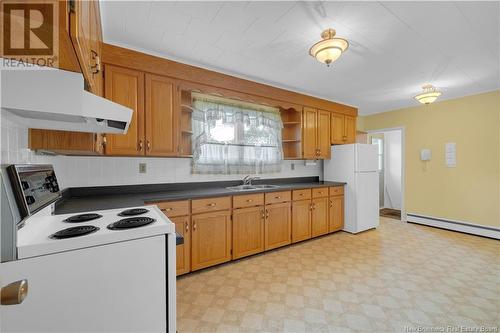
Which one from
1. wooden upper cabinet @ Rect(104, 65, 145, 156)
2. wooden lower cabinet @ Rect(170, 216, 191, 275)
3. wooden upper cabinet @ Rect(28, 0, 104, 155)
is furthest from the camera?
wooden lower cabinet @ Rect(170, 216, 191, 275)

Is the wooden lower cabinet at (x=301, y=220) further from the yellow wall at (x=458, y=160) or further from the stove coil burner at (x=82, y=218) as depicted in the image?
the yellow wall at (x=458, y=160)

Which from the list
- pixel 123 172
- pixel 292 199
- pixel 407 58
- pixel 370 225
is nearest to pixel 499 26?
pixel 407 58

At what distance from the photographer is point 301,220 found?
3264 millimetres

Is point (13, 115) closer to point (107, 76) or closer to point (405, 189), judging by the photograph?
point (107, 76)

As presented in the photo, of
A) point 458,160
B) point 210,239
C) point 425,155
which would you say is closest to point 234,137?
point 210,239

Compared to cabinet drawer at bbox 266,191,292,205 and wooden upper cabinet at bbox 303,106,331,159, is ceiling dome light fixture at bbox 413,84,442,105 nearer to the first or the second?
wooden upper cabinet at bbox 303,106,331,159

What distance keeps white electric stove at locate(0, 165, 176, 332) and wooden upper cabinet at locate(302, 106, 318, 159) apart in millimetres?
2839

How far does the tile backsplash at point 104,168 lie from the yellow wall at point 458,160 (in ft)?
12.0

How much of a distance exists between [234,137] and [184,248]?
1.65 m

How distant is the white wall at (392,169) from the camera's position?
5614 mm

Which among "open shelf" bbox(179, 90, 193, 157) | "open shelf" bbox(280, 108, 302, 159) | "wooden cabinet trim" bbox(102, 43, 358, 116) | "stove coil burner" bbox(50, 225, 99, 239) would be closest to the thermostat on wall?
"wooden cabinet trim" bbox(102, 43, 358, 116)

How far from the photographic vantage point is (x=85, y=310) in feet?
3.21

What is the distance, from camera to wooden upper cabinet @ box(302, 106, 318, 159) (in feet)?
12.0
